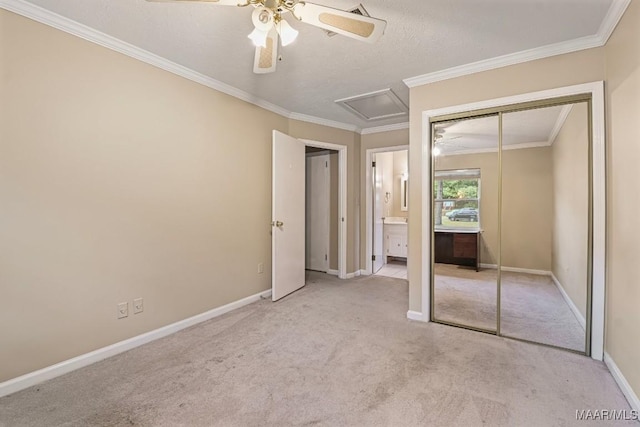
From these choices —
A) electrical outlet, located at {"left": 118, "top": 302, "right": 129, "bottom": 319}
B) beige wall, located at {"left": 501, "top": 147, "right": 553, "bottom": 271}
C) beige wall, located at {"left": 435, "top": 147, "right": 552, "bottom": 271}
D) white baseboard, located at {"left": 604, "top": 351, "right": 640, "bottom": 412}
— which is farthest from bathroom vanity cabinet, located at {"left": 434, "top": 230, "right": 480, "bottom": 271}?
electrical outlet, located at {"left": 118, "top": 302, "right": 129, "bottom": 319}

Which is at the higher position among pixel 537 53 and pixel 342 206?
pixel 537 53

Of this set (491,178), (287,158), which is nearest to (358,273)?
(287,158)

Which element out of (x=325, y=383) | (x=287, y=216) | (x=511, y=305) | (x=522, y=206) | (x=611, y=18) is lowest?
(x=325, y=383)

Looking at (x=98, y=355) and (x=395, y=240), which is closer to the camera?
(x=98, y=355)

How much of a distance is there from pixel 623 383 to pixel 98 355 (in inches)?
138

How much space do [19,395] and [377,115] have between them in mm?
4179

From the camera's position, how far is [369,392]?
1740 millimetres

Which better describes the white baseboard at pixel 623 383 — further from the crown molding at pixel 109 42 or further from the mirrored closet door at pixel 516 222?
the crown molding at pixel 109 42

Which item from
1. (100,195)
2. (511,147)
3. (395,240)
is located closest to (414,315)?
(511,147)

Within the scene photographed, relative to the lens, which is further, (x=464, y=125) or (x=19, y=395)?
(x=464, y=125)

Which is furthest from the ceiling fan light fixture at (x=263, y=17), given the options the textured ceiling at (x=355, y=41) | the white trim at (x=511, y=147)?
the white trim at (x=511, y=147)

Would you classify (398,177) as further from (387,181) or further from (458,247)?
(458,247)

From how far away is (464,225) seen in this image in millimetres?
2840

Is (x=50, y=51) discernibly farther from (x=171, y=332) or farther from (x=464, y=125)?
(x=464, y=125)
